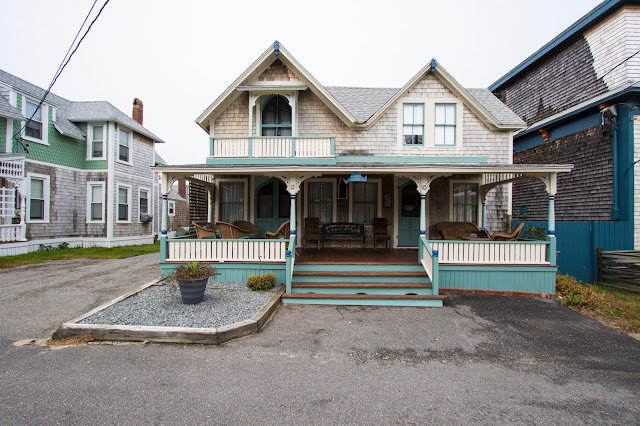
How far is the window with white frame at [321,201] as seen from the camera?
10688 mm

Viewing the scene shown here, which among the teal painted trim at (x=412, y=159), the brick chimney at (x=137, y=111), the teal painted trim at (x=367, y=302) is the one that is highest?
the brick chimney at (x=137, y=111)

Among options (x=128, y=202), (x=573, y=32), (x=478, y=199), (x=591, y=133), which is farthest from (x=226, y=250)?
(x=573, y=32)

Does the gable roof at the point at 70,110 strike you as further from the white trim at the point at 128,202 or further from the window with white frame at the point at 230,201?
the window with white frame at the point at 230,201

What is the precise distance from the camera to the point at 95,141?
15297 mm

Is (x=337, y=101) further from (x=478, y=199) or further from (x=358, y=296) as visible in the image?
(x=358, y=296)

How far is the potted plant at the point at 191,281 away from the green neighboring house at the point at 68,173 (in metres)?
10.4

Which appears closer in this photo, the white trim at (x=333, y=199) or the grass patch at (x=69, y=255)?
the white trim at (x=333, y=199)

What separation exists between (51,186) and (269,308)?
14001 mm

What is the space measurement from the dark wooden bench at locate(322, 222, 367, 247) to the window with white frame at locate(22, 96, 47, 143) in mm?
13352

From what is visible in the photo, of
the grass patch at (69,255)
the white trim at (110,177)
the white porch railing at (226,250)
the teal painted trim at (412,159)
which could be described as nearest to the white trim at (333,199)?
the teal painted trim at (412,159)

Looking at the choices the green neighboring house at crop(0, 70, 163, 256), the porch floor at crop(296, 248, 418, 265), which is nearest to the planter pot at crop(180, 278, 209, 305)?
the porch floor at crop(296, 248, 418, 265)

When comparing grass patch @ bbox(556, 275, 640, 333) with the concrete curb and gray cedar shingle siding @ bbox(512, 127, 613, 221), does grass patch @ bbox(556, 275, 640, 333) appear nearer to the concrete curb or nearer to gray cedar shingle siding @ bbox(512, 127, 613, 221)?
gray cedar shingle siding @ bbox(512, 127, 613, 221)

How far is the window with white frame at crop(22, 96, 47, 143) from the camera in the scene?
1280 centimetres

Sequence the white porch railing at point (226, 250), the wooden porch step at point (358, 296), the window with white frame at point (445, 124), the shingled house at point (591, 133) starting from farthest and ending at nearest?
the window with white frame at point (445, 124) → the shingled house at point (591, 133) → the white porch railing at point (226, 250) → the wooden porch step at point (358, 296)
